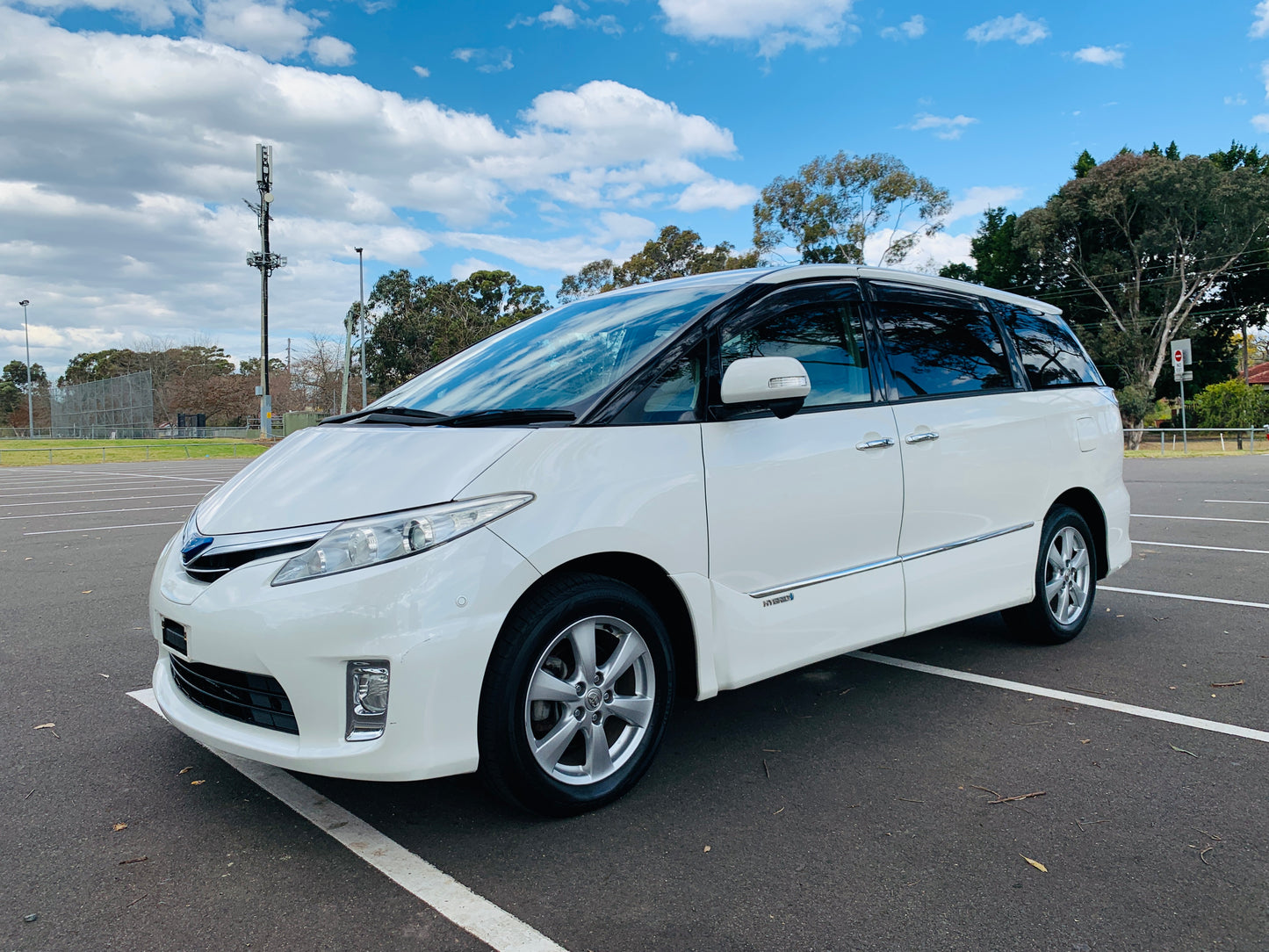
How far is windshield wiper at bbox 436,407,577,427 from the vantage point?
294 cm

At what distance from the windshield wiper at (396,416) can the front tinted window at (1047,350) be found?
10.2 ft

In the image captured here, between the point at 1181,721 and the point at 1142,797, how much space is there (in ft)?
3.03

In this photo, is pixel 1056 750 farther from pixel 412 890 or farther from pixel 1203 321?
pixel 1203 321

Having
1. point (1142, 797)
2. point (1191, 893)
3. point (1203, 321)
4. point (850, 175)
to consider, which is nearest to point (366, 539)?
point (1191, 893)

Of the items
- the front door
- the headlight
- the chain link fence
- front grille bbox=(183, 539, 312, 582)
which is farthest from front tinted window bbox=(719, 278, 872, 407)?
the chain link fence

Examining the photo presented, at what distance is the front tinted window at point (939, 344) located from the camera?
3.95m

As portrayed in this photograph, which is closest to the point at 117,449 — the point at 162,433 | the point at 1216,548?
the point at 162,433

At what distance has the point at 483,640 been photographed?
253 centimetres

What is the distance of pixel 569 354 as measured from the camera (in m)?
3.48

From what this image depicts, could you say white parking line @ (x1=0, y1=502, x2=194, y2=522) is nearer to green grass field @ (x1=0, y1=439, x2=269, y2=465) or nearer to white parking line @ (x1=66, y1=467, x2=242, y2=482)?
white parking line @ (x1=66, y1=467, x2=242, y2=482)

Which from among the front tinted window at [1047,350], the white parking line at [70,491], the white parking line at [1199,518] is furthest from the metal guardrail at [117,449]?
the front tinted window at [1047,350]

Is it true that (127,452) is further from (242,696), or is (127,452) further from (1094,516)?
(1094,516)

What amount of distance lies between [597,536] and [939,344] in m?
2.28

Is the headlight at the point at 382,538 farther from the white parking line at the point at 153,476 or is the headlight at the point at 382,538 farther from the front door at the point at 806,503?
the white parking line at the point at 153,476
